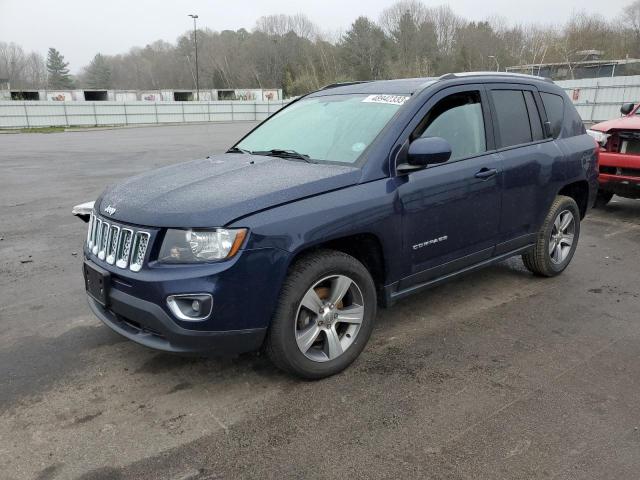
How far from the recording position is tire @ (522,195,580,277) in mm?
4836

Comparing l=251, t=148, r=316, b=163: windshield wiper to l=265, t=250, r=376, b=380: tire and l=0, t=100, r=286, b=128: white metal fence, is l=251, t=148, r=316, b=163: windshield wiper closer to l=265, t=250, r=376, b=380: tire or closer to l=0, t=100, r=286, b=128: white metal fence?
l=265, t=250, r=376, b=380: tire

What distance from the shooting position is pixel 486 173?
3.98m

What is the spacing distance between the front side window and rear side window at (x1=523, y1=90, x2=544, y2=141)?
2.35 feet

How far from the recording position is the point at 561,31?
286 ft

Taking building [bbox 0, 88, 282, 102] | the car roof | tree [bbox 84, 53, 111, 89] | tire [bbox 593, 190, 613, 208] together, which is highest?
tree [bbox 84, 53, 111, 89]

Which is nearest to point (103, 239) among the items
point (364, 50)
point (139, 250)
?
point (139, 250)

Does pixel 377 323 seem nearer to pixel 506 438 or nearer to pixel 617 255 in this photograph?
pixel 506 438

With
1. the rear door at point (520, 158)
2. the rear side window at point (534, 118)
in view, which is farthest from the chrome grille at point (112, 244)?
the rear side window at point (534, 118)

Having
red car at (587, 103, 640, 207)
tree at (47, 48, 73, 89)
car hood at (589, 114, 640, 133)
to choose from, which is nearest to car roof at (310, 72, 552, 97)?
red car at (587, 103, 640, 207)

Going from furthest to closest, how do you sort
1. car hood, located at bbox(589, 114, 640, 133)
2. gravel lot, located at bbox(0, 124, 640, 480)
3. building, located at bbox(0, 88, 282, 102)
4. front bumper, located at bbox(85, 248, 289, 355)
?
building, located at bbox(0, 88, 282, 102), car hood, located at bbox(589, 114, 640, 133), front bumper, located at bbox(85, 248, 289, 355), gravel lot, located at bbox(0, 124, 640, 480)

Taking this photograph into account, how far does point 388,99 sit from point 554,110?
195 centimetres

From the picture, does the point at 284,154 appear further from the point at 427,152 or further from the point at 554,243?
the point at 554,243

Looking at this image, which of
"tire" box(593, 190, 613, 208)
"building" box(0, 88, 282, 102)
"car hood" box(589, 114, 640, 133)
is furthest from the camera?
"building" box(0, 88, 282, 102)

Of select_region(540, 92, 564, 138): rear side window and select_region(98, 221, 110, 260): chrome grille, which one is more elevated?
select_region(540, 92, 564, 138): rear side window
